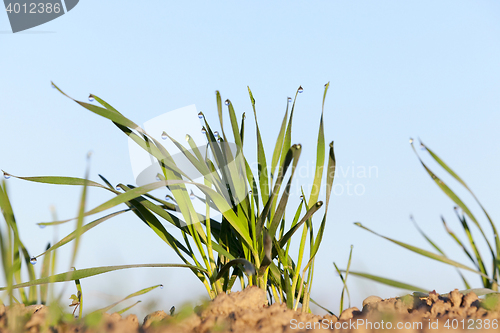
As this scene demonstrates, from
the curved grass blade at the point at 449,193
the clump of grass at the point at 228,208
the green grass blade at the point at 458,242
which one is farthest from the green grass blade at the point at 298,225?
the green grass blade at the point at 458,242

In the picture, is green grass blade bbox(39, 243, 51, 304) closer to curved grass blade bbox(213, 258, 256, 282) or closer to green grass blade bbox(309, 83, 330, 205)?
curved grass blade bbox(213, 258, 256, 282)

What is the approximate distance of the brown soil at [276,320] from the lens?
68cm

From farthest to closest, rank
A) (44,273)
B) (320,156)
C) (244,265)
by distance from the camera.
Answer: (44,273) < (320,156) < (244,265)

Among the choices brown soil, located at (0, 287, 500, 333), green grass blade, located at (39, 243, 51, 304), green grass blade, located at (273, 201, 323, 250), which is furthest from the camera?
green grass blade, located at (39, 243, 51, 304)

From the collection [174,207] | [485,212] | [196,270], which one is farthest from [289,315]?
[485,212]

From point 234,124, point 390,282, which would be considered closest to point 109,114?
point 234,124

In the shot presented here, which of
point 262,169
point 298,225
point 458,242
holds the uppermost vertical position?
point 262,169

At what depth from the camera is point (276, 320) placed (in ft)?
2.33

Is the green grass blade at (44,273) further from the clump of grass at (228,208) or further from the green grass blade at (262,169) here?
the green grass blade at (262,169)

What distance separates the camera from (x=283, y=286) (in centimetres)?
Result: 106

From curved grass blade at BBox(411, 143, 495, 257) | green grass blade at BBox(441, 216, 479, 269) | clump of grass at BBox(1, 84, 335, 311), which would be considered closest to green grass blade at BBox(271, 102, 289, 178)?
clump of grass at BBox(1, 84, 335, 311)

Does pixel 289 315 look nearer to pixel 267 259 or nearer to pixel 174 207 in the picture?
pixel 267 259

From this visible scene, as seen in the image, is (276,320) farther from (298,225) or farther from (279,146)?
(279,146)

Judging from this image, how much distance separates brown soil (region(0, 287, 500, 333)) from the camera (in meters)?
0.68
